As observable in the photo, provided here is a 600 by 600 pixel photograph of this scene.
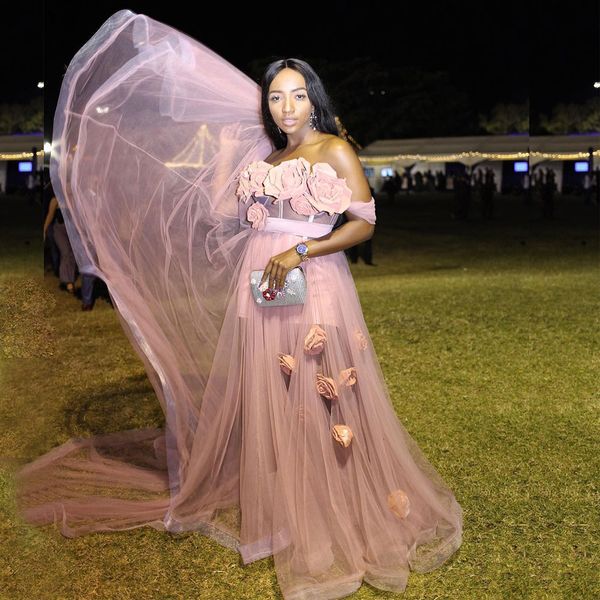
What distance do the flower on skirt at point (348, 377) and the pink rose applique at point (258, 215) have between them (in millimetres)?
669

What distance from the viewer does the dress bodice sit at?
3143mm

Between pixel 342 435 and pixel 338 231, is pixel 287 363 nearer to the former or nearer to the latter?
pixel 342 435

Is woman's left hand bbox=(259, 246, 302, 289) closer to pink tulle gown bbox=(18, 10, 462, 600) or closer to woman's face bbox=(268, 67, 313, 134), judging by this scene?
pink tulle gown bbox=(18, 10, 462, 600)

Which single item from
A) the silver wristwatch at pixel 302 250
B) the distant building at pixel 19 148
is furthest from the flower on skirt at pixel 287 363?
the distant building at pixel 19 148

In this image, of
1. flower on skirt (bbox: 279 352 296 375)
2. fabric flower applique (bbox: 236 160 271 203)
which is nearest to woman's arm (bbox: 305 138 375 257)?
fabric flower applique (bbox: 236 160 271 203)

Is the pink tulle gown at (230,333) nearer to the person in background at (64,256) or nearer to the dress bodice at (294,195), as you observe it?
the dress bodice at (294,195)

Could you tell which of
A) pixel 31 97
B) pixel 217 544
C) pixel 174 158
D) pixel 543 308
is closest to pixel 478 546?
pixel 217 544

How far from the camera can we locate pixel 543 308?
9.43 m

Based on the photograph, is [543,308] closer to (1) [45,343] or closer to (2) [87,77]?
(1) [45,343]

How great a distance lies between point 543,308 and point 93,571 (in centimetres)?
728

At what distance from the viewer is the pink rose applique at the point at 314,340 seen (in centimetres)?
323

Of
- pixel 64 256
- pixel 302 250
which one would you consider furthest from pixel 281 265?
pixel 64 256

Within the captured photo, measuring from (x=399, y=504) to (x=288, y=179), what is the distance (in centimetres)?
135

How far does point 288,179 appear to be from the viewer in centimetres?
318
